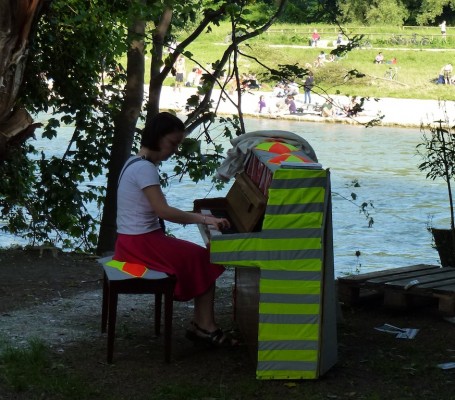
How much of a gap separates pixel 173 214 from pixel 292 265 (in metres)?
0.75

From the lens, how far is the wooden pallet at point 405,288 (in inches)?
271

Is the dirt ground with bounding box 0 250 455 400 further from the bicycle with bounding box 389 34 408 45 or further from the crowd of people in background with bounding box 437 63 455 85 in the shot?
the bicycle with bounding box 389 34 408 45

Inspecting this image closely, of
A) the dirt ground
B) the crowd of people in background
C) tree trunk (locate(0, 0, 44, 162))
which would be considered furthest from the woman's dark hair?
the crowd of people in background

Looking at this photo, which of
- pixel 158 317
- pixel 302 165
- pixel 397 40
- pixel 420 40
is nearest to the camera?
pixel 302 165

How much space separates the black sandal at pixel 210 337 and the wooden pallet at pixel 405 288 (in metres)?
1.51

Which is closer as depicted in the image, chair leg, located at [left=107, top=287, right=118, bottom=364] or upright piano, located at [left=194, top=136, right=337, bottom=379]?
upright piano, located at [left=194, top=136, right=337, bottom=379]

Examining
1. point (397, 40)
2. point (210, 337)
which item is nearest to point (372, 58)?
point (397, 40)

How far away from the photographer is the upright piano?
5383mm

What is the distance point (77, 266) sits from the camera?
1004 cm

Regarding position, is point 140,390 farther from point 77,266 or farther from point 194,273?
point 77,266

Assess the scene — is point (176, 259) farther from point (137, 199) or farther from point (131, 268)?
point (137, 199)

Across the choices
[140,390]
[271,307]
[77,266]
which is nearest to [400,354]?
[271,307]

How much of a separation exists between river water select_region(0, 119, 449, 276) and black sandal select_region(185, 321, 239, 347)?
11.9ft

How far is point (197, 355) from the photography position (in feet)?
20.0
